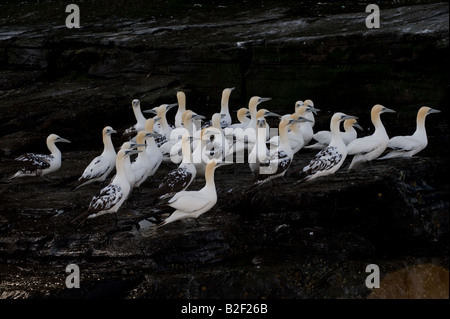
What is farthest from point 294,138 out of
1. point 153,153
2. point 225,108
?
point 225,108

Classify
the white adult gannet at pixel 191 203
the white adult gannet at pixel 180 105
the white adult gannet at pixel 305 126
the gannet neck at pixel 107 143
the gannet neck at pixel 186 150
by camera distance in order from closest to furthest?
the white adult gannet at pixel 191 203 → the gannet neck at pixel 186 150 → the gannet neck at pixel 107 143 → the white adult gannet at pixel 305 126 → the white adult gannet at pixel 180 105

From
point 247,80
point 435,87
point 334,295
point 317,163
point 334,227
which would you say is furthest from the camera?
point 247,80

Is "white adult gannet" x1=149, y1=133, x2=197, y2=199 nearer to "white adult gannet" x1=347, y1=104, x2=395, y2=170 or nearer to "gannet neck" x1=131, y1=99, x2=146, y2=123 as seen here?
"white adult gannet" x1=347, y1=104, x2=395, y2=170

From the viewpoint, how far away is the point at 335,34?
49.5ft

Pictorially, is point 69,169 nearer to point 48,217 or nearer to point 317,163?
point 48,217

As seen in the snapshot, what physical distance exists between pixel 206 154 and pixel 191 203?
215 centimetres

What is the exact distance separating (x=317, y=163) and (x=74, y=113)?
598cm

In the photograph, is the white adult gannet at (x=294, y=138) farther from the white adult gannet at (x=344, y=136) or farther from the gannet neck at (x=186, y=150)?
the gannet neck at (x=186, y=150)

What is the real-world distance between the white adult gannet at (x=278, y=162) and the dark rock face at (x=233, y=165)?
0.21 metres

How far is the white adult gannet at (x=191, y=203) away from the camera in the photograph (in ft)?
32.0

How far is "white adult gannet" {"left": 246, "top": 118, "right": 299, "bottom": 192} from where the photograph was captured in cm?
1080

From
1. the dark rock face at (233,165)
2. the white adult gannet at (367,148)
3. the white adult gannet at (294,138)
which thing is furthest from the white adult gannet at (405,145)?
the white adult gannet at (294,138)

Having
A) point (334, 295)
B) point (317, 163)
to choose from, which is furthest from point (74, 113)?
point (334, 295)

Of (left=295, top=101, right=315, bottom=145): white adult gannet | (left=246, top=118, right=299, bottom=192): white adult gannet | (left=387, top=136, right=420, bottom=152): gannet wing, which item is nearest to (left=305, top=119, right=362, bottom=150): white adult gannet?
(left=295, top=101, right=315, bottom=145): white adult gannet
